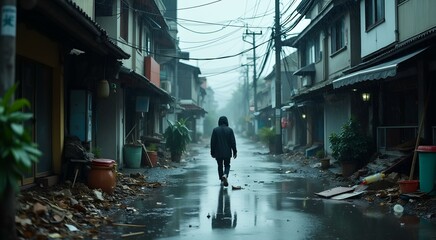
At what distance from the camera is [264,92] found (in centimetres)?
6238

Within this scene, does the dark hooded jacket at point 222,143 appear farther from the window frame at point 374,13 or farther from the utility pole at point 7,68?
the utility pole at point 7,68

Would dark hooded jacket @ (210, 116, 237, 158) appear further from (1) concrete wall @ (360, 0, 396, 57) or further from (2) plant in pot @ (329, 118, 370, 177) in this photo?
(1) concrete wall @ (360, 0, 396, 57)

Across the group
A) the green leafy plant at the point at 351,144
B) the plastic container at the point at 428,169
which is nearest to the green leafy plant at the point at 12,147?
the plastic container at the point at 428,169

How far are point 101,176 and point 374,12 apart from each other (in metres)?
11.2

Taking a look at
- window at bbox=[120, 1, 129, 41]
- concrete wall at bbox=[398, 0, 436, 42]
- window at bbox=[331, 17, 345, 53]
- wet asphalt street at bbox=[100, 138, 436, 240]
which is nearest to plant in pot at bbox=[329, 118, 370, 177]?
wet asphalt street at bbox=[100, 138, 436, 240]

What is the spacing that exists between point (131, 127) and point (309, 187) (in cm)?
967

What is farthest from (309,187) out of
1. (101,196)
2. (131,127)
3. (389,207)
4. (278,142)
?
(278,142)

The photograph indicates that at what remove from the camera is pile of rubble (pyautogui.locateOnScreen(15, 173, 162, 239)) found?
20.5ft

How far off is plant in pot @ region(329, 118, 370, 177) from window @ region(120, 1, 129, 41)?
8.96m

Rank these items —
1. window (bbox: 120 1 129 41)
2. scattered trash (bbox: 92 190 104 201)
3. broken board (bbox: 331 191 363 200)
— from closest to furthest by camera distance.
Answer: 1. scattered trash (bbox: 92 190 104 201)
2. broken board (bbox: 331 191 363 200)
3. window (bbox: 120 1 129 41)

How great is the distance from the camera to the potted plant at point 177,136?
70.7 ft

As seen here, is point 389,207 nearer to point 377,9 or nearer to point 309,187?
point 309,187

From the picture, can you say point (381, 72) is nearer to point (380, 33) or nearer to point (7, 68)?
point (380, 33)

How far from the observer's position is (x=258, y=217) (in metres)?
8.56
